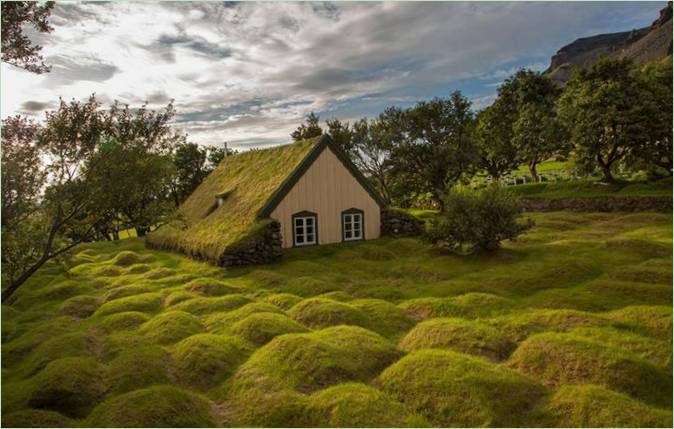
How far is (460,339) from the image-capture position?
41.1ft

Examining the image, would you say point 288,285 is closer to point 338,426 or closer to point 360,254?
point 360,254

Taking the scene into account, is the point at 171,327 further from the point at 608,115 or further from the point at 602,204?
the point at 608,115

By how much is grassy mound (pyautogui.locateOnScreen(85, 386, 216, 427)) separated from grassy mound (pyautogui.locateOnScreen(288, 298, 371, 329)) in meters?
5.57

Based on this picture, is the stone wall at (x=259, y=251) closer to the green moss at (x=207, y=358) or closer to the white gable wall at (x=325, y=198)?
the white gable wall at (x=325, y=198)

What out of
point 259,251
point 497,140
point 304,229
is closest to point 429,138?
point 497,140

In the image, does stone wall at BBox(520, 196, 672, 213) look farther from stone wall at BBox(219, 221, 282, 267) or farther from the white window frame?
stone wall at BBox(219, 221, 282, 267)

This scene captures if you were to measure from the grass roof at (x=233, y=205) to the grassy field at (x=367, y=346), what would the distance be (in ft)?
12.6

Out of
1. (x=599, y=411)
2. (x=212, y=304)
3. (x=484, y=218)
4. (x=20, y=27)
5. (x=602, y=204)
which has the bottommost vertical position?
(x=599, y=411)

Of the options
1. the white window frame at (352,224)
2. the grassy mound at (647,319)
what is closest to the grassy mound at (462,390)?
the grassy mound at (647,319)

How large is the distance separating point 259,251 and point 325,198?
6193 mm

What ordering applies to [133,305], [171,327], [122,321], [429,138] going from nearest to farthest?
1. [171,327]
2. [122,321]
3. [133,305]
4. [429,138]

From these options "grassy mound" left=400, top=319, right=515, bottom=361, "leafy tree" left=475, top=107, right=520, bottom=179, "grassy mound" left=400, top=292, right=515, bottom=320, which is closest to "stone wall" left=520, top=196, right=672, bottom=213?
"leafy tree" left=475, top=107, right=520, bottom=179

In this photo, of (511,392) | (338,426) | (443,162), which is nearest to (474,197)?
(511,392)

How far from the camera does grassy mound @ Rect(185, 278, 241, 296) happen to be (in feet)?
66.8
